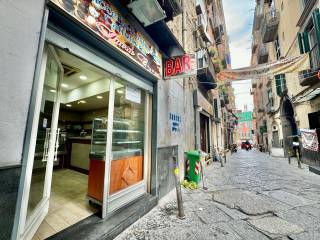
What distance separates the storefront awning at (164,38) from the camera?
3.73m

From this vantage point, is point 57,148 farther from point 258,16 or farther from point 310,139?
point 258,16

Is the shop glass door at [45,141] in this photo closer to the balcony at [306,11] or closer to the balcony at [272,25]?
the balcony at [306,11]

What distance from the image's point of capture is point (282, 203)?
138 inches

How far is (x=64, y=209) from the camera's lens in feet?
9.53

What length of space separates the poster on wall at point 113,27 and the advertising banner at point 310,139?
28.9ft

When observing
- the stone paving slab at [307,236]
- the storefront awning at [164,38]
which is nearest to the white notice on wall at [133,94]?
the storefront awning at [164,38]

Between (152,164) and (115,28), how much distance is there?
3009mm

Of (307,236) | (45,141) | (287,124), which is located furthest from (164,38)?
(287,124)

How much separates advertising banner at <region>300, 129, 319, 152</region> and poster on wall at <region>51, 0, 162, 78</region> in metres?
8.82

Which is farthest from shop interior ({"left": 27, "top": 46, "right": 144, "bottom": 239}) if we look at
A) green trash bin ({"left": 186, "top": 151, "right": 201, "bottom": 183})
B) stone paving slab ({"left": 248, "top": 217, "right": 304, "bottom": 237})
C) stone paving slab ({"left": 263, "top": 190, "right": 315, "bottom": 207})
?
stone paving slab ({"left": 263, "top": 190, "right": 315, "bottom": 207})

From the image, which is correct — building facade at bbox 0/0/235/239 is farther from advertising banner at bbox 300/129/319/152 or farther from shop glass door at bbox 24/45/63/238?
advertising banner at bbox 300/129/319/152

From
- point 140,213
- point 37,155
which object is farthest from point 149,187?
point 37,155

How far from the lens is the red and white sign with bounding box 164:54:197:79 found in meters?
4.01

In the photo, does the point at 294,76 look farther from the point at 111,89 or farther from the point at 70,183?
the point at 70,183
